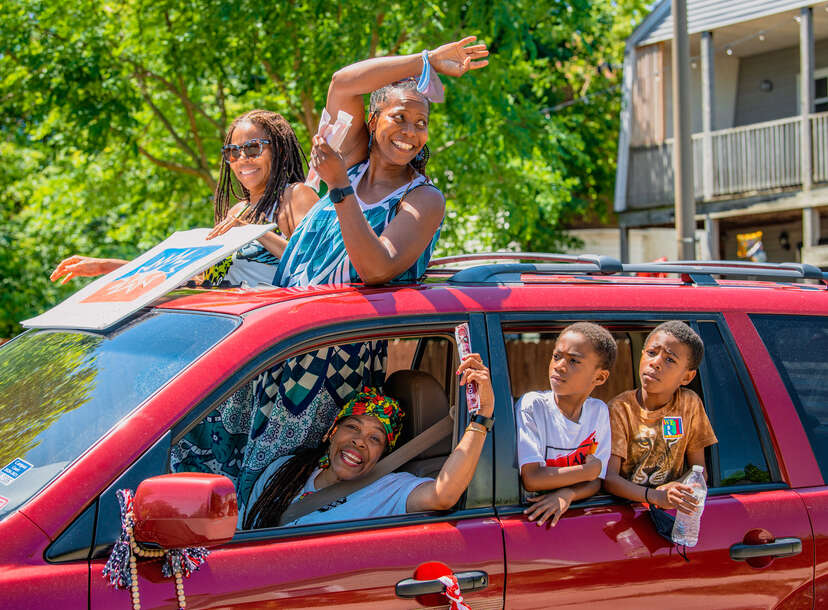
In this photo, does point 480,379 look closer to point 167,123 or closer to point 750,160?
point 167,123

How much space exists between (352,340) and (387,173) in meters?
0.90

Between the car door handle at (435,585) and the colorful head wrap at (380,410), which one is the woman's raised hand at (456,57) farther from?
the car door handle at (435,585)

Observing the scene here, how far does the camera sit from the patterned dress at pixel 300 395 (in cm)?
272

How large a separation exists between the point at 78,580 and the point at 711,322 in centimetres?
199

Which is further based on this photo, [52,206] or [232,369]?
[52,206]

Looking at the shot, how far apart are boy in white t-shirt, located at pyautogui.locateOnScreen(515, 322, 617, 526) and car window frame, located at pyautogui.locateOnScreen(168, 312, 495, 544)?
0.53 ft

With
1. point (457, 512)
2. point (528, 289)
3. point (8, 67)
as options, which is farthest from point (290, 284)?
point (8, 67)

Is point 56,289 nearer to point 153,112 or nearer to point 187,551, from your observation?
point 153,112

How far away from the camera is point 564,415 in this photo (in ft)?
8.87

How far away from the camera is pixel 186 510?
6.02ft

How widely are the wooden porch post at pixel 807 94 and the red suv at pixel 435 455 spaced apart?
1217 cm

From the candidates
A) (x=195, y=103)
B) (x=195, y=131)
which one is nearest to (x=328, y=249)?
(x=195, y=131)

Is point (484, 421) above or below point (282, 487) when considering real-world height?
above

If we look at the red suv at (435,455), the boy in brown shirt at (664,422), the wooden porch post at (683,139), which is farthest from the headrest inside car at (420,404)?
the wooden porch post at (683,139)
